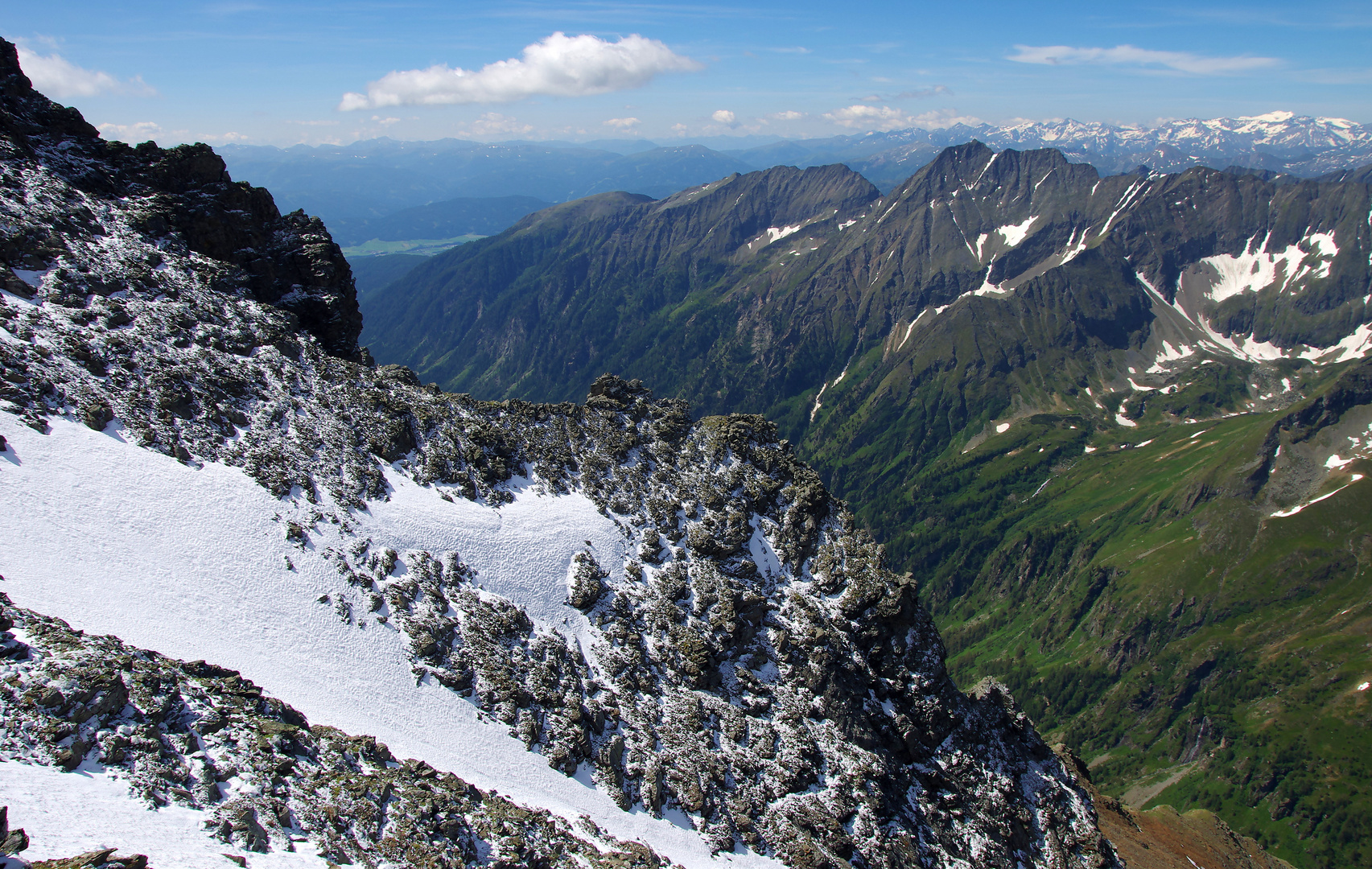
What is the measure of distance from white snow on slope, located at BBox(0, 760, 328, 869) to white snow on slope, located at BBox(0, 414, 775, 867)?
42.4 ft

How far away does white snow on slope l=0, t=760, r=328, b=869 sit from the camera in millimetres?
21094

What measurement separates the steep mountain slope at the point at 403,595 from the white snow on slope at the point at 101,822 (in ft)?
2.65

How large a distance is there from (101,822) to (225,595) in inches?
821

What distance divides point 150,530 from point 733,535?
46.8m

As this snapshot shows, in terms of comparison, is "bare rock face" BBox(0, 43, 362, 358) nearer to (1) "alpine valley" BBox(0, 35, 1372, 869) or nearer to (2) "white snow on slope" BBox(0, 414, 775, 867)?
(1) "alpine valley" BBox(0, 35, 1372, 869)

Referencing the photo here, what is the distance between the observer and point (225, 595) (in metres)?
41.1

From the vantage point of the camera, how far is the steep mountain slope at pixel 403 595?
32219mm

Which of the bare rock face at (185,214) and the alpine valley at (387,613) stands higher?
the bare rock face at (185,214)

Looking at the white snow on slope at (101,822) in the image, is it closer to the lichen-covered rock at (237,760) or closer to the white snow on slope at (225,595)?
the lichen-covered rock at (237,760)

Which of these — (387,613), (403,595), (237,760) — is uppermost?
(237,760)

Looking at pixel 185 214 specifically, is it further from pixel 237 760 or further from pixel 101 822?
pixel 101 822

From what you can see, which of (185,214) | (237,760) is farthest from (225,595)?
(185,214)

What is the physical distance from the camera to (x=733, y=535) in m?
64.8

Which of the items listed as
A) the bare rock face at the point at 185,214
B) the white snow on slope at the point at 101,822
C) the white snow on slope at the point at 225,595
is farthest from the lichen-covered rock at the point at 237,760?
the bare rock face at the point at 185,214
